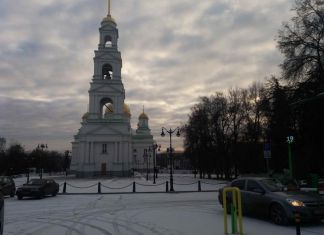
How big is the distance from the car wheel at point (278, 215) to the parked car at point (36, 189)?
58.8 ft

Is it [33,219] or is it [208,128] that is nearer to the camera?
[33,219]

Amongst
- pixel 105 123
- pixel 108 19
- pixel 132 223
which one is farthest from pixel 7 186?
pixel 108 19

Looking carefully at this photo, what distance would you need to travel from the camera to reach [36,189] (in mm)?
25484

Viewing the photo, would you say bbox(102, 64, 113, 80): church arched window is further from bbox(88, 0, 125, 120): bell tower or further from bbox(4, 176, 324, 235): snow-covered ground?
bbox(4, 176, 324, 235): snow-covered ground

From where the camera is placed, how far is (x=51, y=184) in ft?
91.9

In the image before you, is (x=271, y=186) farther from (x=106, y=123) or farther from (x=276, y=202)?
(x=106, y=123)

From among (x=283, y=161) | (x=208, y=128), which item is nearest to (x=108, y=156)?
(x=208, y=128)

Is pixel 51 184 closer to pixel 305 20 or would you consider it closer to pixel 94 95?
pixel 305 20

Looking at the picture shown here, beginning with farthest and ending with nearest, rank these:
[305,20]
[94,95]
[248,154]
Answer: [94,95]
[248,154]
[305,20]

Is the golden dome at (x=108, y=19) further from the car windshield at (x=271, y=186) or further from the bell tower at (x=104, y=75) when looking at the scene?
the car windshield at (x=271, y=186)

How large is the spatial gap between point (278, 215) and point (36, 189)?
18283 millimetres

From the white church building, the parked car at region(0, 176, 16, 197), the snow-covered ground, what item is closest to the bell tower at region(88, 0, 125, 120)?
the white church building

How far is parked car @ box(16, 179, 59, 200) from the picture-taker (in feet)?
83.2

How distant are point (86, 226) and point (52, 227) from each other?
47.4 inches
